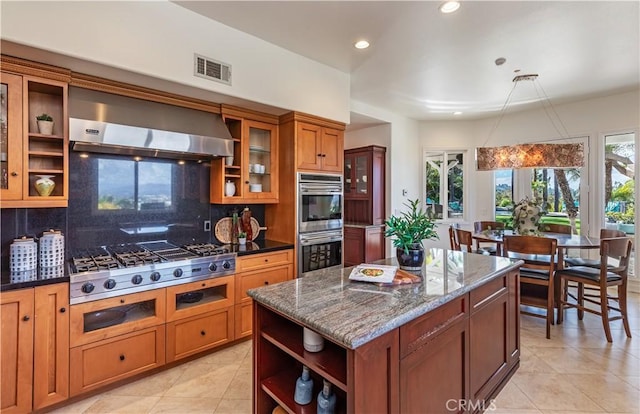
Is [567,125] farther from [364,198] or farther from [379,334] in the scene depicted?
[379,334]

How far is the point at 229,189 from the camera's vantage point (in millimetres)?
3174

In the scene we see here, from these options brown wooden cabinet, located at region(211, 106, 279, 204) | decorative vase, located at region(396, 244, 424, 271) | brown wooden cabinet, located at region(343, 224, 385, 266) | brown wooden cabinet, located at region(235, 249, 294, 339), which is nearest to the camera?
decorative vase, located at region(396, 244, 424, 271)

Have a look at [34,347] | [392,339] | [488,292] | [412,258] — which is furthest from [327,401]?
[34,347]

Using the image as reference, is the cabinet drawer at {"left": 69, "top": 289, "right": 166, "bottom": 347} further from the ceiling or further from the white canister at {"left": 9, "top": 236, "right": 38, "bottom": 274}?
the ceiling

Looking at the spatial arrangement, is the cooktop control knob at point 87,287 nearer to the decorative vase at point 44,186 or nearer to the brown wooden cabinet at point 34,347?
the brown wooden cabinet at point 34,347

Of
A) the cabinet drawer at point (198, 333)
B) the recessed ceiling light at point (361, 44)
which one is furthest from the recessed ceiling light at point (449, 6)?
the cabinet drawer at point (198, 333)

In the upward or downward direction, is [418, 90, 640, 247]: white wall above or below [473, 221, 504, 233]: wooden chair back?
above

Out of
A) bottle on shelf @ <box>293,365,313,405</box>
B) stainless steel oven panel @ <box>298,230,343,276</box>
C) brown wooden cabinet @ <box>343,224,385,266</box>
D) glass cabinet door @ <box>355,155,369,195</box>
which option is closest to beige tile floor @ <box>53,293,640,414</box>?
bottle on shelf @ <box>293,365,313,405</box>

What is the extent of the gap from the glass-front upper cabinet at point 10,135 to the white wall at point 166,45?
14.0 inches

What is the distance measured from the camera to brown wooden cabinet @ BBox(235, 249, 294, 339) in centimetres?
288

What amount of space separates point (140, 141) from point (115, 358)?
1638 mm

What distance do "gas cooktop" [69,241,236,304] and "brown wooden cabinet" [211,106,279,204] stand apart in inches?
24.9

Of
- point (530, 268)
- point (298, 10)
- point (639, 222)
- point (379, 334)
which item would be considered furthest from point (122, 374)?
point (639, 222)

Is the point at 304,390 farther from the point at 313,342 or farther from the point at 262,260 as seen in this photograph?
the point at 262,260
